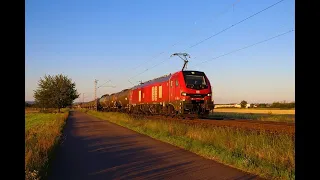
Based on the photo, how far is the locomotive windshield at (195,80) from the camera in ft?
76.0

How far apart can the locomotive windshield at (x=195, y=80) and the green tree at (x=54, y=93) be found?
5217 cm

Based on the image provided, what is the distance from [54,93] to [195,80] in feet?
173

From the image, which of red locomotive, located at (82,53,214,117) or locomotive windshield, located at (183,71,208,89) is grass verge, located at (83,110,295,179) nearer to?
red locomotive, located at (82,53,214,117)

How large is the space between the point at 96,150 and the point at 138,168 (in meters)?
4.34

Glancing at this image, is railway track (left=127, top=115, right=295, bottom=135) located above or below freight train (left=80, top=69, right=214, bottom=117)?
below

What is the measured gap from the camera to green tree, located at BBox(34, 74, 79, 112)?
70500 millimetres

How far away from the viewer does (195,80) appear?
23.6m

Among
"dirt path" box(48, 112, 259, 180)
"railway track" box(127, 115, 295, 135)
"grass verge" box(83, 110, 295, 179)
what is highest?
"railway track" box(127, 115, 295, 135)

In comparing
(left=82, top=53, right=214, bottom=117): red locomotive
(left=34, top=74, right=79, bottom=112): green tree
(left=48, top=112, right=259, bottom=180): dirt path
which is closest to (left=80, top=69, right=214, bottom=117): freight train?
(left=82, top=53, right=214, bottom=117): red locomotive

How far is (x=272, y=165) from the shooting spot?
823 centimetres

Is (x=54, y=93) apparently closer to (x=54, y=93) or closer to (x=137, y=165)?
(x=54, y=93)

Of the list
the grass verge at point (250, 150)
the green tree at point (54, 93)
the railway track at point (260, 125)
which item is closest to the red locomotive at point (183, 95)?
the railway track at point (260, 125)

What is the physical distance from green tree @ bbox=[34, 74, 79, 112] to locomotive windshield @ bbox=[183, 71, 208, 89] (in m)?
52.2
